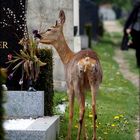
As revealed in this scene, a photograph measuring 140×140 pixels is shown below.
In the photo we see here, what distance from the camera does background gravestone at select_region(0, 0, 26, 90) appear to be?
433 inches

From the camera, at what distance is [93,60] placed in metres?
9.70

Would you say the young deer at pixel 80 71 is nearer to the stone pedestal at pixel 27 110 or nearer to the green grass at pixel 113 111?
the stone pedestal at pixel 27 110

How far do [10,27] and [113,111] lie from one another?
347cm

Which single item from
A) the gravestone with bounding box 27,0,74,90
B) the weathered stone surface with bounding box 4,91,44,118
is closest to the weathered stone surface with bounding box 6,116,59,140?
the weathered stone surface with bounding box 4,91,44,118

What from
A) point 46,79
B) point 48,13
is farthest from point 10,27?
point 48,13

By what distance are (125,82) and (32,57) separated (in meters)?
9.19

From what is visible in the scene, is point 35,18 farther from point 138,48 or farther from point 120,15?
point 120,15

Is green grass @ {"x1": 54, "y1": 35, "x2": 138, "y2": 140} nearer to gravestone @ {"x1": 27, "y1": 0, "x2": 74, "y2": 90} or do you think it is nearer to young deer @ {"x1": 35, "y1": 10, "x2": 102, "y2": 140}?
young deer @ {"x1": 35, "y1": 10, "x2": 102, "y2": 140}

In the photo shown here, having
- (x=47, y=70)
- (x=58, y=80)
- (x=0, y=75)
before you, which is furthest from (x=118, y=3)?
(x=0, y=75)

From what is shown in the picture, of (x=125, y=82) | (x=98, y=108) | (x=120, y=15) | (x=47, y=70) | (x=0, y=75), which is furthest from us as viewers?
(x=120, y=15)

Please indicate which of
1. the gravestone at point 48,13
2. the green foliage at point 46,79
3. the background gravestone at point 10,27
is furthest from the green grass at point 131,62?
the green foliage at point 46,79

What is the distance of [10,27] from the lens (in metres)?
11.2

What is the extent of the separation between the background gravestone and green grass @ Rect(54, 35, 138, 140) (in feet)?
5.15

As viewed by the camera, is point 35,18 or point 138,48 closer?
point 35,18
